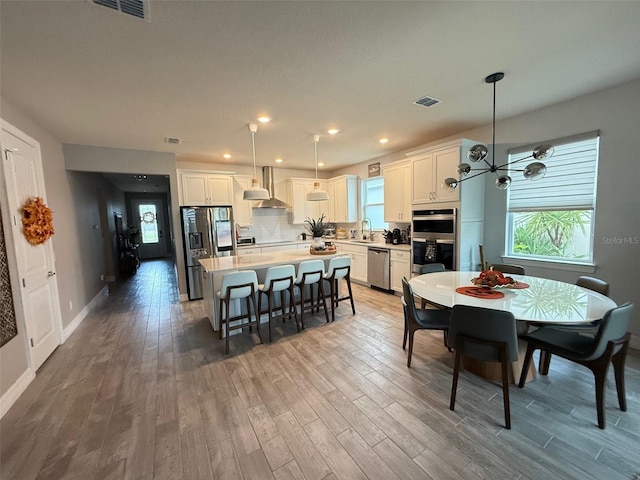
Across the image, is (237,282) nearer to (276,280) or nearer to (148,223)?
(276,280)

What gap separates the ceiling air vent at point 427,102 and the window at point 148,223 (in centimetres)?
1099

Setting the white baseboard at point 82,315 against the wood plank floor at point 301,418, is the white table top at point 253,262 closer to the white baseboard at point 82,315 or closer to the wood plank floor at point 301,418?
the wood plank floor at point 301,418

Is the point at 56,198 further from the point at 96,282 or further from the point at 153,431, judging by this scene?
the point at 153,431

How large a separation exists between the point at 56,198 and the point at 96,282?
86.2 inches

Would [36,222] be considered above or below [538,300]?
above

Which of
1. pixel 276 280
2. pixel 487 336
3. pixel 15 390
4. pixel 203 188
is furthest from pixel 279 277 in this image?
pixel 203 188

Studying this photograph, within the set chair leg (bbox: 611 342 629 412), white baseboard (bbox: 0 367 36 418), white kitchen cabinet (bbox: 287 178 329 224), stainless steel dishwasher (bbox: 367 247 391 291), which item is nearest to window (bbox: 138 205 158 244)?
white kitchen cabinet (bbox: 287 178 329 224)

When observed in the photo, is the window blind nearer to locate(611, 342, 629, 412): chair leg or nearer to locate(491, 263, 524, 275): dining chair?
locate(491, 263, 524, 275): dining chair

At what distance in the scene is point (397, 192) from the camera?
4.92m

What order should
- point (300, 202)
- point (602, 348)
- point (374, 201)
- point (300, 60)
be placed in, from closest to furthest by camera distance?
point (602, 348) < point (300, 60) < point (374, 201) < point (300, 202)

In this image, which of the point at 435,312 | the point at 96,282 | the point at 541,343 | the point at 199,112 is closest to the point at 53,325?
the point at 96,282

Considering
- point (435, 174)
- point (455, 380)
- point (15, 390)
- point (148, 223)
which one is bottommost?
point (15, 390)

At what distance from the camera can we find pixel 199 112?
3.06m

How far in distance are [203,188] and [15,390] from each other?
147 inches
